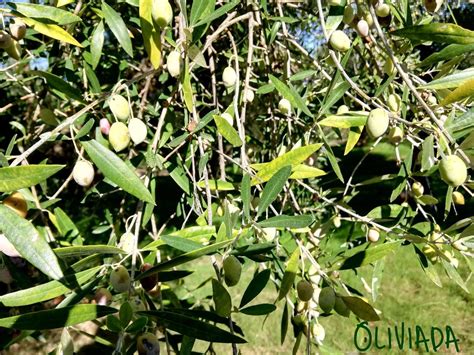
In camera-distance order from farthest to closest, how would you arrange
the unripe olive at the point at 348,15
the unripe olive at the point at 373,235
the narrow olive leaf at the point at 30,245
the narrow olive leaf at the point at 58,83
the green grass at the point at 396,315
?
the green grass at the point at 396,315
the unripe olive at the point at 373,235
the unripe olive at the point at 348,15
the narrow olive leaf at the point at 58,83
the narrow olive leaf at the point at 30,245

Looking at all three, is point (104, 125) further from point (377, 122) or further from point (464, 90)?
point (464, 90)

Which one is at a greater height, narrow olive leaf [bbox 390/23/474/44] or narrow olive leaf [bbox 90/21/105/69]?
narrow olive leaf [bbox 390/23/474/44]

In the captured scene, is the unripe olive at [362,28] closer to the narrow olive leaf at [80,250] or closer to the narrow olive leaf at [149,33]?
the narrow olive leaf at [149,33]

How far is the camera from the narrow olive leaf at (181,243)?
0.61 m

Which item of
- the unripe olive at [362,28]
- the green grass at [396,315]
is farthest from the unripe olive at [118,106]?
the green grass at [396,315]

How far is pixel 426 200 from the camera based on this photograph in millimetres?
996

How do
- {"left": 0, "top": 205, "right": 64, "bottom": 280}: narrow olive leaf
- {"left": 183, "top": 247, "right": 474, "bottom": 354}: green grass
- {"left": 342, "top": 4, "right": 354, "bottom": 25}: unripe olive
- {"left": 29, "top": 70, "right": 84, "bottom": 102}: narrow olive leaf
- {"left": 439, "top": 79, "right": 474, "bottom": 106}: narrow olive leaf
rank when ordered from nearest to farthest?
{"left": 0, "top": 205, "right": 64, "bottom": 280}: narrow olive leaf
{"left": 439, "top": 79, "right": 474, "bottom": 106}: narrow olive leaf
{"left": 29, "top": 70, "right": 84, "bottom": 102}: narrow olive leaf
{"left": 342, "top": 4, "right": 354, "bottom": 25}: unripe olive
{"left": 183, "top": 247, "right": 474, "bottom": 354}: green grass

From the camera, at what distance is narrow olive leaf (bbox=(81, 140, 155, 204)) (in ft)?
1.96

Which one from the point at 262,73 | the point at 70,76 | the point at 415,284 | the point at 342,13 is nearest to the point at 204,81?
the point at 262,73

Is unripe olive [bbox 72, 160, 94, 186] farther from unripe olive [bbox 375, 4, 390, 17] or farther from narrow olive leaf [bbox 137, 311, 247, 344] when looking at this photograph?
unripe olive [bbox 375, 4, 390, 17]

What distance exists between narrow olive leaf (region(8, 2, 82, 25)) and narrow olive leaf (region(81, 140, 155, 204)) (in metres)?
0.18

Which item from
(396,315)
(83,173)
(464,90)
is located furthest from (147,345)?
(396,315)

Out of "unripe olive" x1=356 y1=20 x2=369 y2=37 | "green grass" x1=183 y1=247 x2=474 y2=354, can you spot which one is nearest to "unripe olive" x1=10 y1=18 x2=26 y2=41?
"unripe olive" x1=356 y1=20 x2=369 y2=37

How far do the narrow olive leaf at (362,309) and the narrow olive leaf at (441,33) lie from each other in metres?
0.37
